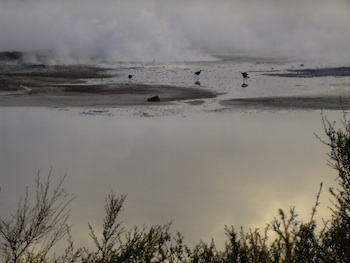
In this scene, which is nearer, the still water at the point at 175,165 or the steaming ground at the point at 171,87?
the still water at the point at 175,165

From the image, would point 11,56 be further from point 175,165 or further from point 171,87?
point 175,165

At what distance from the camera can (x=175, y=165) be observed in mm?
19266

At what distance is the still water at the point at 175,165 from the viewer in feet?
49.8

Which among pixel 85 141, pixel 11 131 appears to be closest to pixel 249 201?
pixel 85 141

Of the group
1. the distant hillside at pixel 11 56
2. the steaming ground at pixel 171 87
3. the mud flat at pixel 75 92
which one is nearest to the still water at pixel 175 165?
the steaming ground at pixel 171 87

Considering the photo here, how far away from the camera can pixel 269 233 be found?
14.8 metres

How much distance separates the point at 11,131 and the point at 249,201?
42.9 ft

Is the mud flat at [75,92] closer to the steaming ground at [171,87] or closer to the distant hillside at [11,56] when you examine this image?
the steaming ground at [171,87]

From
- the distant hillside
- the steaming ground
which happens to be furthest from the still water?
the distant hillside

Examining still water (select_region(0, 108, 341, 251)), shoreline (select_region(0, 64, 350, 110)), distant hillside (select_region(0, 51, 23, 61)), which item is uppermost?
distant hillside (select_region(0, 51, 23, 61))

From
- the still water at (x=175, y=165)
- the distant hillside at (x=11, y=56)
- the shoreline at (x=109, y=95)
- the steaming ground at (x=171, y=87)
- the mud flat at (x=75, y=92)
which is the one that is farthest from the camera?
the distant hillside at (x=11, y=56)

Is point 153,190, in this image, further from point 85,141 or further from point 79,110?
point 79,110

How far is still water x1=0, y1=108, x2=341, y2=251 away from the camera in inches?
597

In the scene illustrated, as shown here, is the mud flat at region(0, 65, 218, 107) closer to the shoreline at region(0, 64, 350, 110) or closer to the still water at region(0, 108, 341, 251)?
the shoreline at region(0, 64, 350, 110)
